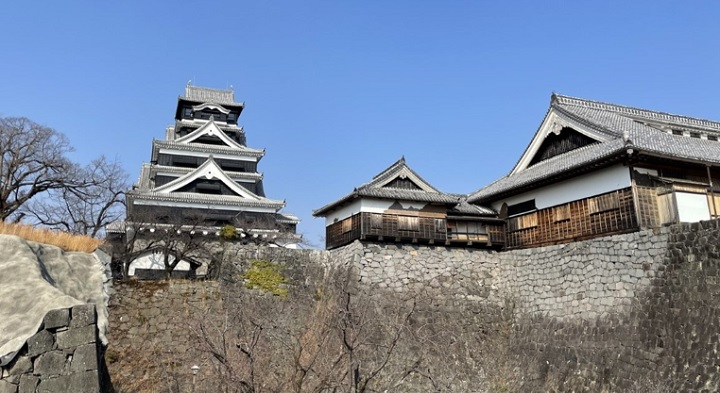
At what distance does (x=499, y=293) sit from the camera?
1739 centimetres

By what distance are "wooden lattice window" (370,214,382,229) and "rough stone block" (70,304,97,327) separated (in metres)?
10.9

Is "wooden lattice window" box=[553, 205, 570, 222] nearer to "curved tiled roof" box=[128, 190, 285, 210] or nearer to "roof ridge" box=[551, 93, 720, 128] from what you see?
"roof ridge" box=[551, 93, 720, 128]

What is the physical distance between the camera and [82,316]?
6.21m

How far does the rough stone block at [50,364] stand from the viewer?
5906mm

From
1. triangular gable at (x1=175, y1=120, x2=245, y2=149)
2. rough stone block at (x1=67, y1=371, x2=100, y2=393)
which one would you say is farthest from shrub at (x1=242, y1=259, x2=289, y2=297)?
triangular gable at (x1=175, y1=120, x2=245, y2=149)

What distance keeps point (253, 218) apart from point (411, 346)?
10609mm

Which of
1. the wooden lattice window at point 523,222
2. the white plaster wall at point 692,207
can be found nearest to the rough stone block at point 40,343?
the white plaster wall at point 692,207

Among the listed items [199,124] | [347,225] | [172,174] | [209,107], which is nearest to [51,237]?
[347,225]

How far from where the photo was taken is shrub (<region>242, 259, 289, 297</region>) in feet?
51.1

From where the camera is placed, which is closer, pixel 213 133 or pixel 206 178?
pixel 206 178

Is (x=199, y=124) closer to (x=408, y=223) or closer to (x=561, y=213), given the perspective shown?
(x=408, y=223)

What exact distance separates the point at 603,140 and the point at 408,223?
6.49m

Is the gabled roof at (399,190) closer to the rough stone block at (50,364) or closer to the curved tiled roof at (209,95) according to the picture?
the rough stone block at (50,364)

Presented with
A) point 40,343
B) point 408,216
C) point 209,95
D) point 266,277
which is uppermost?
point 209,95
